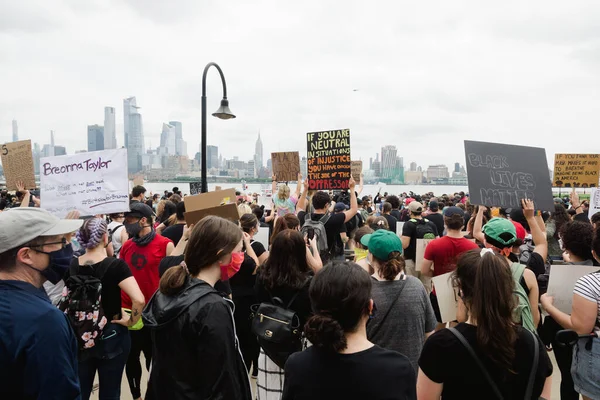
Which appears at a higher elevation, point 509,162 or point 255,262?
point 509,162

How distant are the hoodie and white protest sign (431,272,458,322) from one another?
1.56m

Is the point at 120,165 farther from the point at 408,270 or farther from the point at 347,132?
the point at 408,270

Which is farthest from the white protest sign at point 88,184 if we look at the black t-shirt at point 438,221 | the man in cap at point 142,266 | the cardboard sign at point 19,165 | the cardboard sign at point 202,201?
the black t-shirt at point 438,221

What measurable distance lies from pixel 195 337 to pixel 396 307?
4.96 feet

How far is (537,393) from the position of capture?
1993 mm

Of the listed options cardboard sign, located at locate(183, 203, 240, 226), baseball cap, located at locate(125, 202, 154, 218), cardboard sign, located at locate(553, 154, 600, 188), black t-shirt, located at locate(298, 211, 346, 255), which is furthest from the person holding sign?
cardboard sign, located at locate(553, 154, 600, 188)

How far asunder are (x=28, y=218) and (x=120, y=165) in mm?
3236

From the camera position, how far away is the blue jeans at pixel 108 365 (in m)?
3.31

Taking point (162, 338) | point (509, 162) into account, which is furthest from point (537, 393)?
point (509, 162)

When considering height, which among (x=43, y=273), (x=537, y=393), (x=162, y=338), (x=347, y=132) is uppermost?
(x=347, y=132)

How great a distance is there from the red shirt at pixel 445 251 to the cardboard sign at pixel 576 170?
760 cm

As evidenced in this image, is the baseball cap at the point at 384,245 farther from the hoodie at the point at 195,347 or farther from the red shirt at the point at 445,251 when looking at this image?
the red shirt at the point at 445,251

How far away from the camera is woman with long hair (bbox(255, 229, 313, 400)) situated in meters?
3.01

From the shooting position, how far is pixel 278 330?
2844 millimetres
